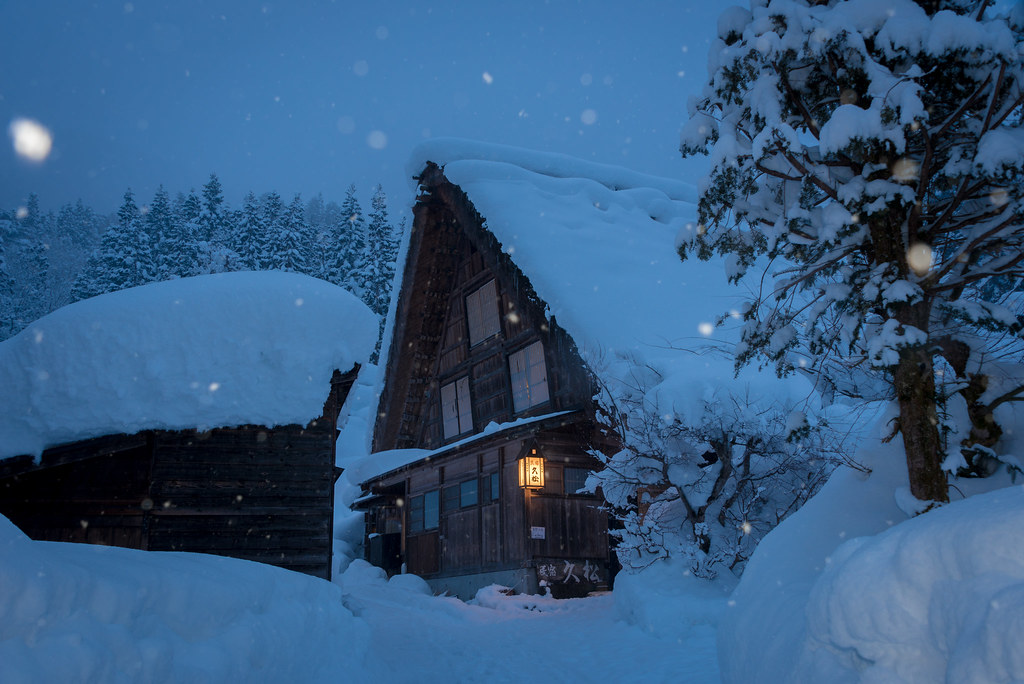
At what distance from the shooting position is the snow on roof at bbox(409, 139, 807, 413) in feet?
42.0

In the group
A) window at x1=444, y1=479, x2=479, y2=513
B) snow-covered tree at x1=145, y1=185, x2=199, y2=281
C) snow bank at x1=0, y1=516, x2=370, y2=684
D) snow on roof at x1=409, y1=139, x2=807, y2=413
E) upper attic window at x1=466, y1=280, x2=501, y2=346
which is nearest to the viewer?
snow bank at x1=0, y1=516, x2=370, y2=684

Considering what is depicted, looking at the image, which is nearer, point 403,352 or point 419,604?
point 419,604

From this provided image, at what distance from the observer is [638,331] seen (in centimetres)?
1372

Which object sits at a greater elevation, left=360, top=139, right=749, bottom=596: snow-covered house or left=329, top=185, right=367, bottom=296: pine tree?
left=329, top=185, right=367, bottom=296: pine tree

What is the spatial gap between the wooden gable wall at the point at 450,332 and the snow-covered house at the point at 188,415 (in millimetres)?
5580

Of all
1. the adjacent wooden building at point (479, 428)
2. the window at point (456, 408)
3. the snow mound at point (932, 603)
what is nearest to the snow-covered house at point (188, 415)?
the adjacent wooden building at point (479, 428)

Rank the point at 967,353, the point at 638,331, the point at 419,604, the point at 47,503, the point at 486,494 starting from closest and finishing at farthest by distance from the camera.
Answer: the point at 967,353 → the point at 47,503 → the point at 638,331 → the point at 419,604 → the point at 486,494

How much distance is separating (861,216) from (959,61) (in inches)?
49.6

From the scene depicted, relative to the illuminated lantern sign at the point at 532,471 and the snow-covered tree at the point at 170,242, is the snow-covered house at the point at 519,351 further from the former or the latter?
the snow-covered tree at the point at 170,242

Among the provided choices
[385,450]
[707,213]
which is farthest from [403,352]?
[707,213]

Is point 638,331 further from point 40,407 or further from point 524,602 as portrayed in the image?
point 40,407

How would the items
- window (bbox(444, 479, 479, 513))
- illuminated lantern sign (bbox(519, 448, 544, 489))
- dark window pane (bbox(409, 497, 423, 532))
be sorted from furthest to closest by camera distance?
1. dark window pane (bbox(409, 497, 423, 532))
2. window (bbox(444, 479, 479, 513))
3. illuminated lantern sign (bbox(519, 448, 544, 489))

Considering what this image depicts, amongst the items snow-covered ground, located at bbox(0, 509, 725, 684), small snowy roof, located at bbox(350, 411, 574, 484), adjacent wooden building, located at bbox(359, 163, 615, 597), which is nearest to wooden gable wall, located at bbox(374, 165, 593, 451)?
adjacent wooden building, located at bbox(359, 163, 615, 597)

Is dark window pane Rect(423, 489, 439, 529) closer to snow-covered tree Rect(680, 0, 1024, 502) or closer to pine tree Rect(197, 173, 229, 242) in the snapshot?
snow-covered tree Rect(680, 0, 1024, 502)
